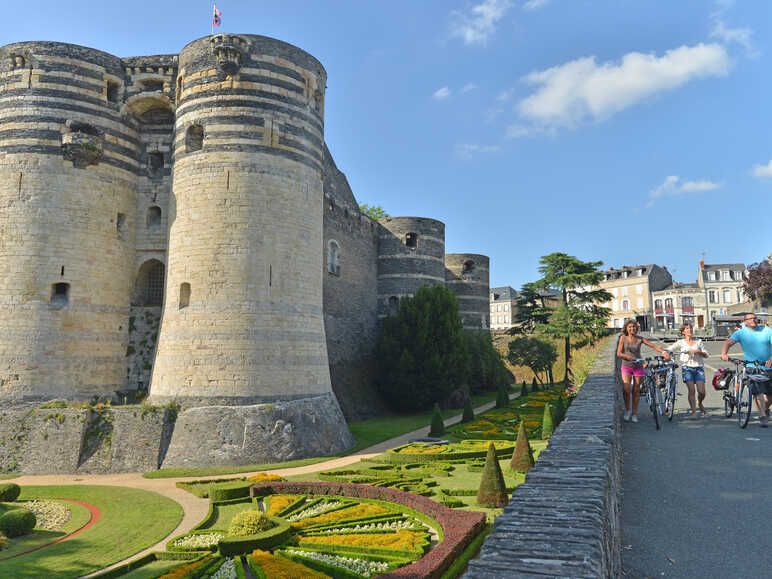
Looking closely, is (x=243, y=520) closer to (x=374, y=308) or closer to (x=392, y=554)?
(x=392, y=554)

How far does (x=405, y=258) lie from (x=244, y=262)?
16685mm

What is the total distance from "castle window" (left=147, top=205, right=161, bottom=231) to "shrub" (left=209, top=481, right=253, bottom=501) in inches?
440

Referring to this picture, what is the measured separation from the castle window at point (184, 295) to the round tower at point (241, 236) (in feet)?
0.11

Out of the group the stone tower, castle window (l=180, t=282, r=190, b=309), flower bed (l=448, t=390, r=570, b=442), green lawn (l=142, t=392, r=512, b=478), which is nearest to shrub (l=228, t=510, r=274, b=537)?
green lawn (l=142, t=392, r=512, b=478)

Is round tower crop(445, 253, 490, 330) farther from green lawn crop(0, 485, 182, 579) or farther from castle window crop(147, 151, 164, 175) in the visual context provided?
green lawn crop(0, 485, 182, 579)

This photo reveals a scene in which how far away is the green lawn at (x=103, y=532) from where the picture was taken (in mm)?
9305

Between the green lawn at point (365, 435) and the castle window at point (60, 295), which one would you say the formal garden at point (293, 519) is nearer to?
the green lawn at point (365, 435)

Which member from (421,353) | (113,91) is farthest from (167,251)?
(421,353)

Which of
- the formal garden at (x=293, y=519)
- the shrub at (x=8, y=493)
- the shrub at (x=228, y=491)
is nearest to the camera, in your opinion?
the formal garden at (x=293, y=519)

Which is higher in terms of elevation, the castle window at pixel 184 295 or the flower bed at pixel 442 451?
the castle window at pixel 184 295

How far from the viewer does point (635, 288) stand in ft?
219

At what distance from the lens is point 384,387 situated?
2906 centimetres

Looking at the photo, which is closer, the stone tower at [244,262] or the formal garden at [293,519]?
the formal garden at [293,519]

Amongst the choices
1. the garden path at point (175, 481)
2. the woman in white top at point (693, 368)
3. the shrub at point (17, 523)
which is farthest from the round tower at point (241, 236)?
the woman in white top at point (693, 368)
